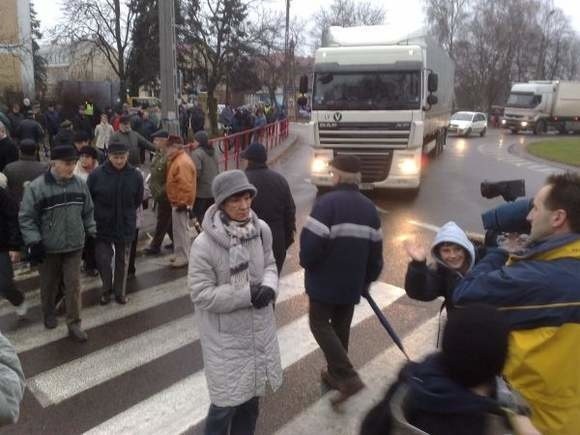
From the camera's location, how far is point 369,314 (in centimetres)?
618

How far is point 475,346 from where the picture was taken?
1.83 meters

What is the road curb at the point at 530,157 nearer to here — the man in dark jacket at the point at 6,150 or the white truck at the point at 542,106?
the white truck at the point at 542,106

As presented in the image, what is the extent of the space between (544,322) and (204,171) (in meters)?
6.61

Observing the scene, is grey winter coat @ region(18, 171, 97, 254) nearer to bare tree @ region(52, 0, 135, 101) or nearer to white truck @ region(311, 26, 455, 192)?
white truck @ region(311, 26, 455, 192)

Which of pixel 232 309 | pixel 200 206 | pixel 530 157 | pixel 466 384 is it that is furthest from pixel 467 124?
pixel 466 384

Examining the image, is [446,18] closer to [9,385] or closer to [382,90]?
[382,90]

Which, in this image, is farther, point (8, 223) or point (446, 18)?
point (446, 18)

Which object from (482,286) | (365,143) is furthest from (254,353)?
(365,143)

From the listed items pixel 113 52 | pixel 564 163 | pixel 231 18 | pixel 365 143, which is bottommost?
pixel 564 163

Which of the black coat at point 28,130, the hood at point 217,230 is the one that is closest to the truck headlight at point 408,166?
the black coat at point 28,130

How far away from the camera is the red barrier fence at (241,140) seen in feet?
51.5

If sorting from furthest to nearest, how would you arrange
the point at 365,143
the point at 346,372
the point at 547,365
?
1. the point at 365,143
2. the point at 346,372
3. the point at 547,365

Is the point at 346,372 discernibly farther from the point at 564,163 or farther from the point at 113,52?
the point at 113,52

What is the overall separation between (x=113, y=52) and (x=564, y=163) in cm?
2655
